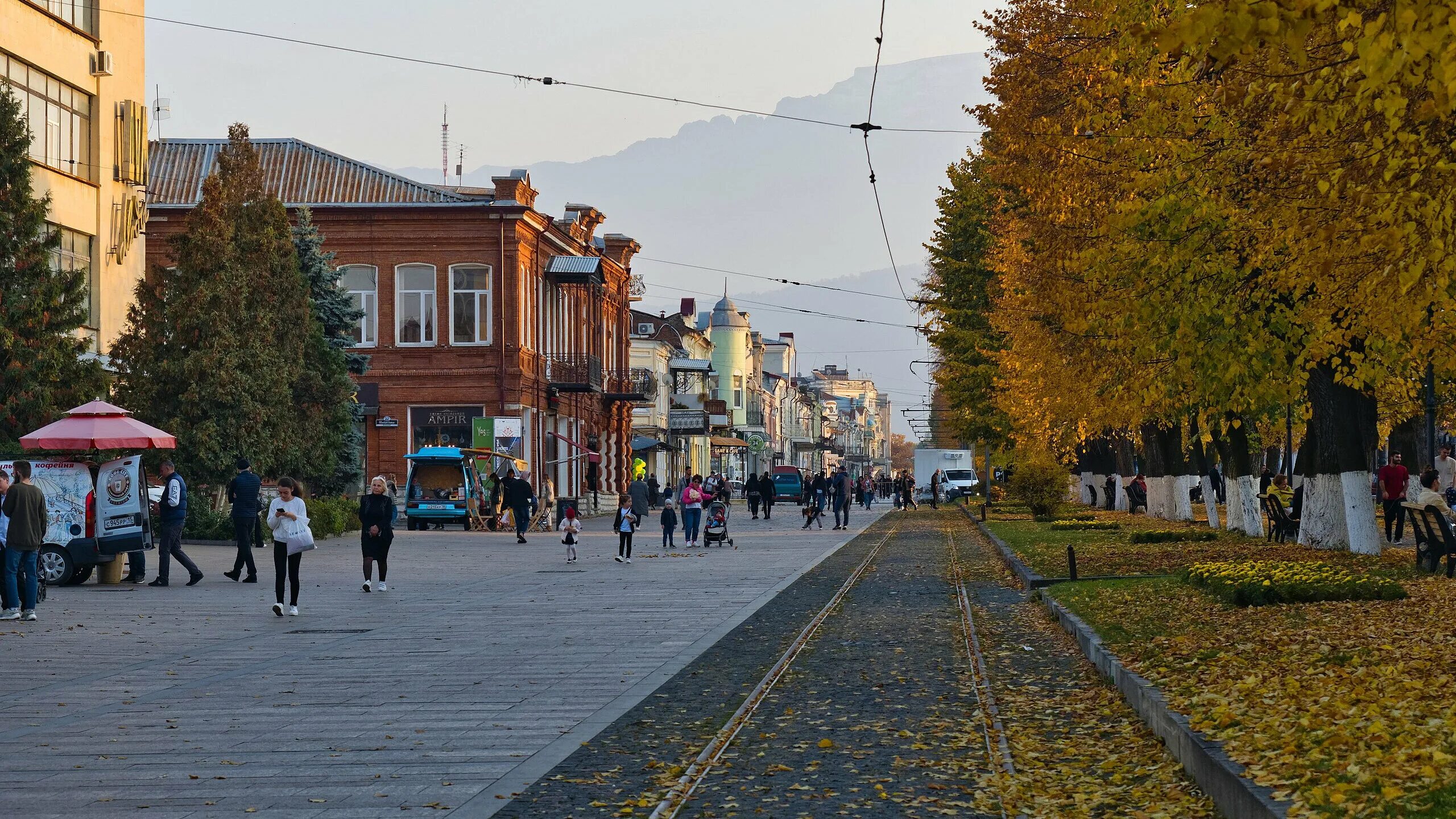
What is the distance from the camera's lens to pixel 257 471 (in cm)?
3481

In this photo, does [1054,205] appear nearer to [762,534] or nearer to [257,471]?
[257,471]

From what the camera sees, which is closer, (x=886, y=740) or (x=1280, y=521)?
(x=886, y=740)

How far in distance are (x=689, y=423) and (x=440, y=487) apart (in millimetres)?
38740

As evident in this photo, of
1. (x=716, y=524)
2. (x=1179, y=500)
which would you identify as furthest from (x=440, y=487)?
(x=1179, y=500)

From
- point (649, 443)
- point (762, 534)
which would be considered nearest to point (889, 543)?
point (762, 534)

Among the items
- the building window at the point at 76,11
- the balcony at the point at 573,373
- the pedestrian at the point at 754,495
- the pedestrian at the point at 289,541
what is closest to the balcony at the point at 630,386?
the balcony at the point at 573,373

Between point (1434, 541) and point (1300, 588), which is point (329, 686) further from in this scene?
point (1434, 541)

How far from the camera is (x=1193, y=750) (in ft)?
27.1

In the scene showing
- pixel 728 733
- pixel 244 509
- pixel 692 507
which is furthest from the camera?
pixel 692 507

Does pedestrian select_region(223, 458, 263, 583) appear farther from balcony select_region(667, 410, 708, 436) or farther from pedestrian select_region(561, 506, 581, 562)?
balcony select_region(667, 410, 708, 436)

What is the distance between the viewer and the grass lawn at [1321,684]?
270 inches

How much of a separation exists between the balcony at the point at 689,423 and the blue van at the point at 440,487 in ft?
122

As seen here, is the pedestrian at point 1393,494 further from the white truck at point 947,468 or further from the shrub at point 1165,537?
the white truck at point 947,468

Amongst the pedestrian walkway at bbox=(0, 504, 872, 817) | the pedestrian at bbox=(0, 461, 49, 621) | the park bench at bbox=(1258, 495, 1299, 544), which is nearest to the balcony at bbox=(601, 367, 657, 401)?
the park bench at bbox=(1258, 495, 1299, 544)
